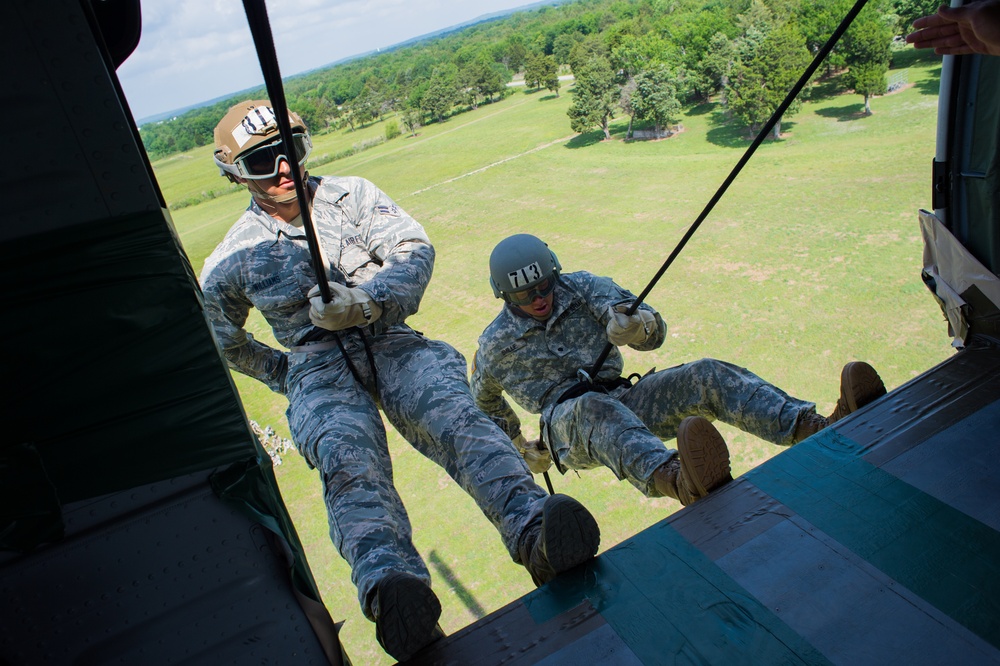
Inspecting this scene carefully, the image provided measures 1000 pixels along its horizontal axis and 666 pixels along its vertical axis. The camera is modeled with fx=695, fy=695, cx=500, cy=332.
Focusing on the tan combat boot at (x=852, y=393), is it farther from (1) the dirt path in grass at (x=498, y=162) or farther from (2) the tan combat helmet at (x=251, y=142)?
(1) the dirt path in grass at (x=498, y=162)

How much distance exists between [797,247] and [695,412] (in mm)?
21136

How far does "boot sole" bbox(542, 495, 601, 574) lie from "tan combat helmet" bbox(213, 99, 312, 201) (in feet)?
7.07

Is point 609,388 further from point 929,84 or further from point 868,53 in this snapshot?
point 929,84

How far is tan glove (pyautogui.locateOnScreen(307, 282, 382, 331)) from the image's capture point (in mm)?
3111

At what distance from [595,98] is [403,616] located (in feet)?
131

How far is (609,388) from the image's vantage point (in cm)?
411

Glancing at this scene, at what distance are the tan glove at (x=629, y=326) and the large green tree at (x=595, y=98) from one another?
37.9m

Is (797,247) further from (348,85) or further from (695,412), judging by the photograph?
(348,85)

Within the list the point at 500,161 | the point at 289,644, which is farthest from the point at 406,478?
the point at 500,161

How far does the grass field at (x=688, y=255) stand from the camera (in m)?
13.9

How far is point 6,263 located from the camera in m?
1.79

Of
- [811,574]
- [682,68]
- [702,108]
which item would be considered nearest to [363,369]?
[811,574]

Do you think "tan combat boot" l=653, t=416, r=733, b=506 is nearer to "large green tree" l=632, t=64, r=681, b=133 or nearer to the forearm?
the forearm

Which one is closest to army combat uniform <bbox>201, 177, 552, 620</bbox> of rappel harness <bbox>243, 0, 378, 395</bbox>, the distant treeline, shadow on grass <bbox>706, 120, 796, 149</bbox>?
rappel harness <bbox>243, 0, 378, 395</bbox>
